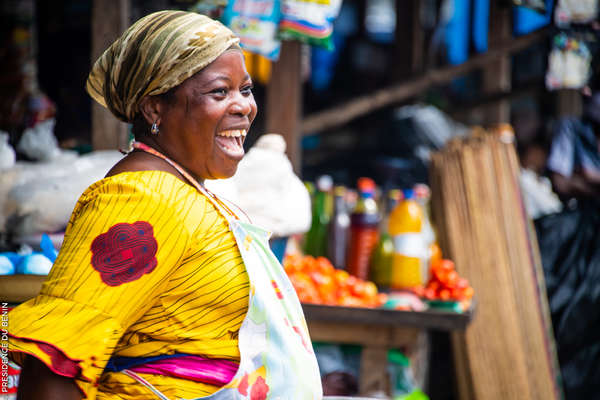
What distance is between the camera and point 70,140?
301 centimetres

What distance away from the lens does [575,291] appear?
427cm

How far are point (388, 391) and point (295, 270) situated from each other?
79 centimetres

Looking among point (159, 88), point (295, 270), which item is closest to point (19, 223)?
point (159, 88)

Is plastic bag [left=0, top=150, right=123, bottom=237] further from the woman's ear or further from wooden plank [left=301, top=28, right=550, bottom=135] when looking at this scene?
wooden plank [left=301, top=28, right=550, bottom=135]

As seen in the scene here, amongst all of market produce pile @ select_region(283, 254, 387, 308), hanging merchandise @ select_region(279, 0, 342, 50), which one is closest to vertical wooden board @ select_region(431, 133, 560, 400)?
market produce pile @ select_region(283, 254, 387, 308)

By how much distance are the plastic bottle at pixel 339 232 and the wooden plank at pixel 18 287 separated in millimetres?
2220

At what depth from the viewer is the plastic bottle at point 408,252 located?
12.1 feet

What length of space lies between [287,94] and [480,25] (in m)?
3.20

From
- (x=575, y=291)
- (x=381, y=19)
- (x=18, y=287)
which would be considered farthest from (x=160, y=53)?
(x=381, y=19)

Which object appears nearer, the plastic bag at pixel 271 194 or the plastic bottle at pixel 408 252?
the plastic bag at pixel 271 194

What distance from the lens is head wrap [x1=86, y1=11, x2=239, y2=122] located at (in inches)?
53.6

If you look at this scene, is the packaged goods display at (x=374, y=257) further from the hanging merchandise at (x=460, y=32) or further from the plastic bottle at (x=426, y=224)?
the hanging merchandise at (x=460, y=32)

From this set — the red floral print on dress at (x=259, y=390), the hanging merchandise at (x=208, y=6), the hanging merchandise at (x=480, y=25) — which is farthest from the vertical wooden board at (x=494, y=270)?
the red floral print on dress at (x=259, y=390)

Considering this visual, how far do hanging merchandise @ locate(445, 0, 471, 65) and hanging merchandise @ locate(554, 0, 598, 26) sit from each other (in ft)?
5.75
